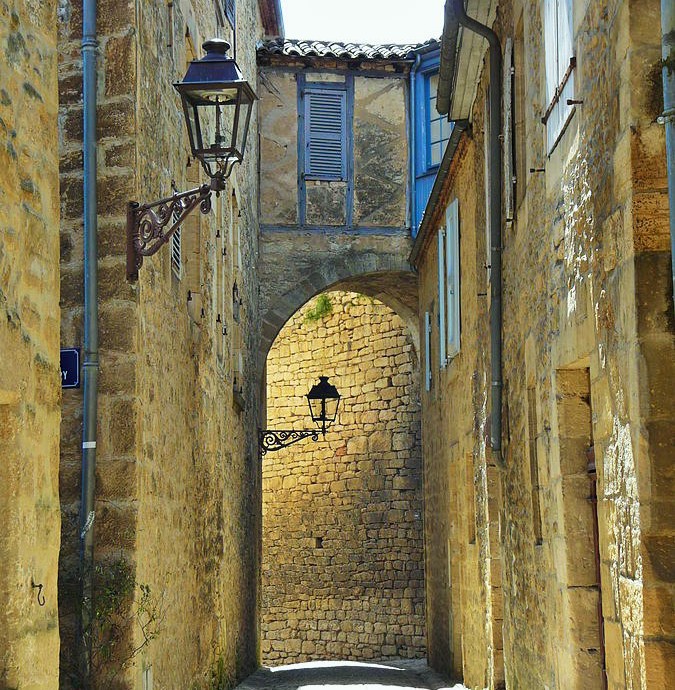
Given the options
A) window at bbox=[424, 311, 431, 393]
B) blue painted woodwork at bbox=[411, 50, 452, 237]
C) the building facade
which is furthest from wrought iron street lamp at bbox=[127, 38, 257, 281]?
blue painted woodwork at bbox=[411, 50, 452, 237]

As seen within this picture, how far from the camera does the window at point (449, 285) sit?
11758mm

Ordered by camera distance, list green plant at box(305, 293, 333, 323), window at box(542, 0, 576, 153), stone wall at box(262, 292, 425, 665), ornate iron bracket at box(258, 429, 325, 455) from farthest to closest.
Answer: green plant at box(305, 293, 333, 323), stone wall at box(262, 292, 425, 665), ornate iron bracket at box(258, 429, 325, 455), window at box(542, 0, 576, 153)

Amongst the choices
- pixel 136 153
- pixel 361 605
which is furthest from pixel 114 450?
pixel 361 605

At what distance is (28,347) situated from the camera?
4.46 m

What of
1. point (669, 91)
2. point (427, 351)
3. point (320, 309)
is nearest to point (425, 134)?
point (427, 351)

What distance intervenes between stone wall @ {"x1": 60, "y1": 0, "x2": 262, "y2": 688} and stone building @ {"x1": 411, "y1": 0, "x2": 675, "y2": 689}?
2.12 m

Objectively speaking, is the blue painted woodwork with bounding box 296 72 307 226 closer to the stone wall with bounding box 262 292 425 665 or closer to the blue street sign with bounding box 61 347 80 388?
the stone wall with bounding box 262 292 425 665

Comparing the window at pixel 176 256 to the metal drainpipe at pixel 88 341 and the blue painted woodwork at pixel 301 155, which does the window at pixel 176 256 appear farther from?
the blue painted woodwork at pixel 301 155

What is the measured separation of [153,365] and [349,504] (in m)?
13.0

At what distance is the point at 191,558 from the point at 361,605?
10995 millimetres

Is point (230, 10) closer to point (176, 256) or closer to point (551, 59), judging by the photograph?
point (176, 256)

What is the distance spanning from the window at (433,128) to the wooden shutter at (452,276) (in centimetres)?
425

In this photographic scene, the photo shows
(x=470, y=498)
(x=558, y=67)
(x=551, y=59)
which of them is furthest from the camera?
(x=470, y=498)

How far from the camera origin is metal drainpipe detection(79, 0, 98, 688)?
6.55 m
